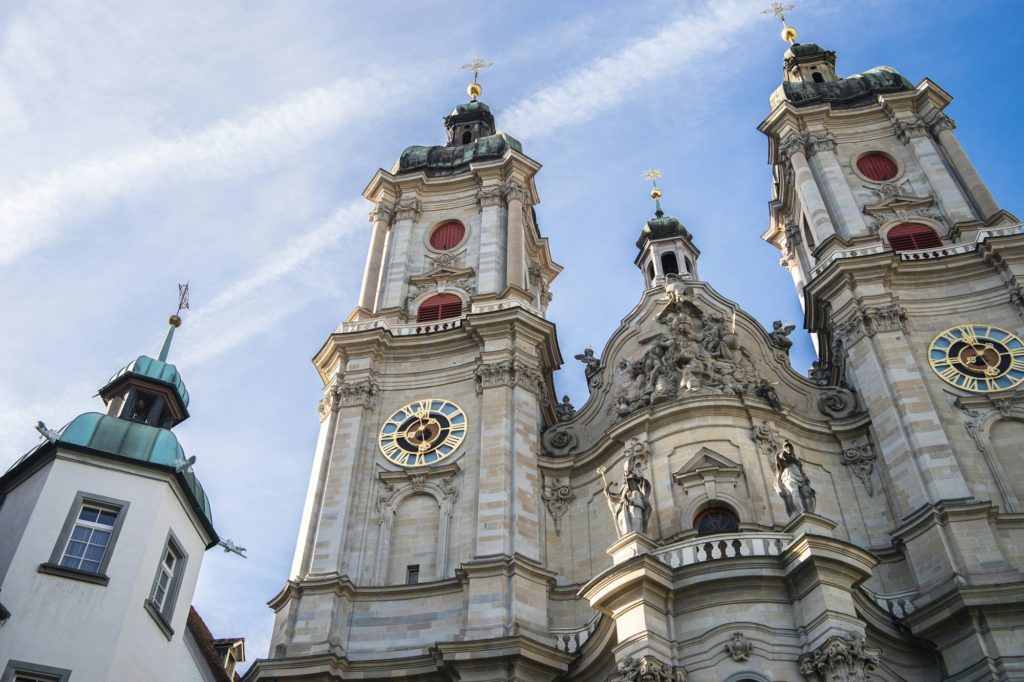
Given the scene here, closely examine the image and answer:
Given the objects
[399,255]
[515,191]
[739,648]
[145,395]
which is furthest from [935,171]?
[145,395]

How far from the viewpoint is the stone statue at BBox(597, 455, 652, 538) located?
69.3 feet

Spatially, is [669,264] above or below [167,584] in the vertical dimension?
above

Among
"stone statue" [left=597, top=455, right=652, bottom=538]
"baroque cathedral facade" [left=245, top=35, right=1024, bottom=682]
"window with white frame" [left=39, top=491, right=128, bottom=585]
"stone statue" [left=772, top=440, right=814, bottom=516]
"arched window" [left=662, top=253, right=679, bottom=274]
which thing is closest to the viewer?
"window with white frame" [left=39, top=491, right=128, bottom=585]

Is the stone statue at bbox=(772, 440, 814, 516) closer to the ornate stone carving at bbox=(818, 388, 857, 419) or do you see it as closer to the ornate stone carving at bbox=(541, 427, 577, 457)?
the ornate stone carving at bbox=(818, 388, 857, 419)

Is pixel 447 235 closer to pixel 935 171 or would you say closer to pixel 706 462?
pixel 706 462

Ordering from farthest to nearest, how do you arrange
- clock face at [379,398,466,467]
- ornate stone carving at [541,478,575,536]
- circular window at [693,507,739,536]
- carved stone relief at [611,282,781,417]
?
clock face at [379,398,466,467] → carved stone relief at [611,282,781,417] → ornate stone carving at [541,478,575,536] → circular window at [693,507,739,536]

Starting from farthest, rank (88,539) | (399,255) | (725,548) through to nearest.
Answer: (399,255) → (725,548) → (88,539)

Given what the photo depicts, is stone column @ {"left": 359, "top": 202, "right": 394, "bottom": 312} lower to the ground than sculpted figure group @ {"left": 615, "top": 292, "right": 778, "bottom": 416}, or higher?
higher

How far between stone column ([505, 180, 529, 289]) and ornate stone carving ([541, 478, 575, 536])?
265 inches

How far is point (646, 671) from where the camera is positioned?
59.1 ft

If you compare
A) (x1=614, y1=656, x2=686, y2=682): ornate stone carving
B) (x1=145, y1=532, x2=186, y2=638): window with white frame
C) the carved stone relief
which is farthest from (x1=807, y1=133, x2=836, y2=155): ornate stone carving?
(x1=145, y1=532, x2=186, y2=638): window with white frame

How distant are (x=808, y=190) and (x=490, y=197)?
9781mm

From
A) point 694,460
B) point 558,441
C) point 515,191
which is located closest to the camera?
point 694,460

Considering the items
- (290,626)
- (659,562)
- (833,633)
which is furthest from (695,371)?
(290,626)
